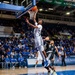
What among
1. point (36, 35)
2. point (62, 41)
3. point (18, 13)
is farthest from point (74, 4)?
point (36, 35)

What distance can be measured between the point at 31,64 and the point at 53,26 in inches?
379

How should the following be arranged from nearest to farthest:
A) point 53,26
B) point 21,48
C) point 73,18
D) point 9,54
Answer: point 9,54 < point 21,48 < point 53,26 < point 73,18

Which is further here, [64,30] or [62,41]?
[64,30]

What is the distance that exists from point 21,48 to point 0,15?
582 cm

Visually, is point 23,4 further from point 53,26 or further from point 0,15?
point 53,26

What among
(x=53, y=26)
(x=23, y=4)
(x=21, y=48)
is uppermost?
(x=23, y=4)

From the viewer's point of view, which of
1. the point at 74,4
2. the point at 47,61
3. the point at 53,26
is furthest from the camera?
the point at 53,26

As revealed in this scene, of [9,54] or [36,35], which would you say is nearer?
[36,35]

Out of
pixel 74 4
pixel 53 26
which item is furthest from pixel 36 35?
pixel 53 26

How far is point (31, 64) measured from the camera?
52.1 ft

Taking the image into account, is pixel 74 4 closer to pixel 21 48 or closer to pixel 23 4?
pixel 21 48

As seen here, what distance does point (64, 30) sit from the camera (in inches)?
975

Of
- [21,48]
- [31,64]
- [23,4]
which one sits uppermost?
[23,4]

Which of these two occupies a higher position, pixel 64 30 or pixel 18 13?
pixel 18 13
